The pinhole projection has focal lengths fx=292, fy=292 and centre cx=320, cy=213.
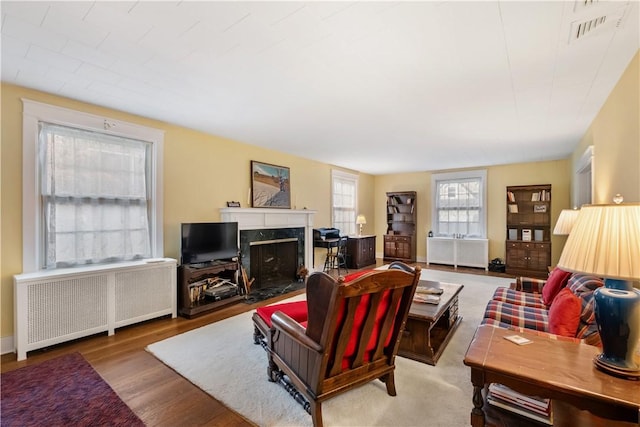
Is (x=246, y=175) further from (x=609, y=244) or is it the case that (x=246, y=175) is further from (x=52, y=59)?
(x=609, y=244)

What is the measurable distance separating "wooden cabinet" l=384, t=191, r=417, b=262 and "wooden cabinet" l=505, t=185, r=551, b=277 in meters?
2.23

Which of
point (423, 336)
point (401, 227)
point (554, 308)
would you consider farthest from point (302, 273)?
point (554, 308)

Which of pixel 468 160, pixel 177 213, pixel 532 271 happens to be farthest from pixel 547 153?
pixel 177 213

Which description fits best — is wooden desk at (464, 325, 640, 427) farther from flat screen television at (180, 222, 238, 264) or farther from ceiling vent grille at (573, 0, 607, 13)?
flat screen television at (180, 222, 238, 264)

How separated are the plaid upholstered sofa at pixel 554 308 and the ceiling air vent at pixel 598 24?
1.65 meters

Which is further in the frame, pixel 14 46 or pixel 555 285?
pixel 555 285

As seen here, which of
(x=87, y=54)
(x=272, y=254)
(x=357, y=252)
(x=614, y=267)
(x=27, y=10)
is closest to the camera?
(x=614, y=267)

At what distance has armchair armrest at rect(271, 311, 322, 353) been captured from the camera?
66.0 inches

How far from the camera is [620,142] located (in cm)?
259

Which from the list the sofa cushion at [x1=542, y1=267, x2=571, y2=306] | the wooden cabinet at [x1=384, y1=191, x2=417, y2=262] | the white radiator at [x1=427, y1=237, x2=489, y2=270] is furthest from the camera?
the wooden cabinet at [x1=384, y1=191, x2=417, y2=262]

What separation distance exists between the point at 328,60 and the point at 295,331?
6.60 feet

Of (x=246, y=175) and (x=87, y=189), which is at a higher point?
(x=246, y=175)

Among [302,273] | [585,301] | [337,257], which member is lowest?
[302,273]

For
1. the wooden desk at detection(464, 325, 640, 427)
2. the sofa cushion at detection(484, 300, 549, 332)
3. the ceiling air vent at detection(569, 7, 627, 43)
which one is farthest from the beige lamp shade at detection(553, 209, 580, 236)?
the wooden desk at detection(464, 325, 640, 427)
